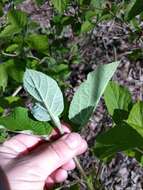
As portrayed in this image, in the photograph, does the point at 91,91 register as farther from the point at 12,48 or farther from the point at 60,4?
the point at 12,48

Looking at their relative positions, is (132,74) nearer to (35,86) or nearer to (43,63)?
(43,63)

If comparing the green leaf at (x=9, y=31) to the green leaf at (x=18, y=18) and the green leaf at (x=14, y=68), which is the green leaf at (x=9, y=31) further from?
the green leaf at (x=14, y=68)

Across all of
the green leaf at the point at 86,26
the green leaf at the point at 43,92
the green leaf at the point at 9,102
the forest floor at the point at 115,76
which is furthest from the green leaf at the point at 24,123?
the forest floor at the point at 115,76

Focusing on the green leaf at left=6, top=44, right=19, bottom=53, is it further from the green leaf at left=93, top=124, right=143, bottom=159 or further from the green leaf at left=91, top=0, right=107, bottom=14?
the green leaf at left=93, top=124, right=143, bottom=159

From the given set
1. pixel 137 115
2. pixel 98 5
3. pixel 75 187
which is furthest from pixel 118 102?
pixel 98 5

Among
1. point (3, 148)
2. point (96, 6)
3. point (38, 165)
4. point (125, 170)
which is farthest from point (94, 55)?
point (38, 165)
